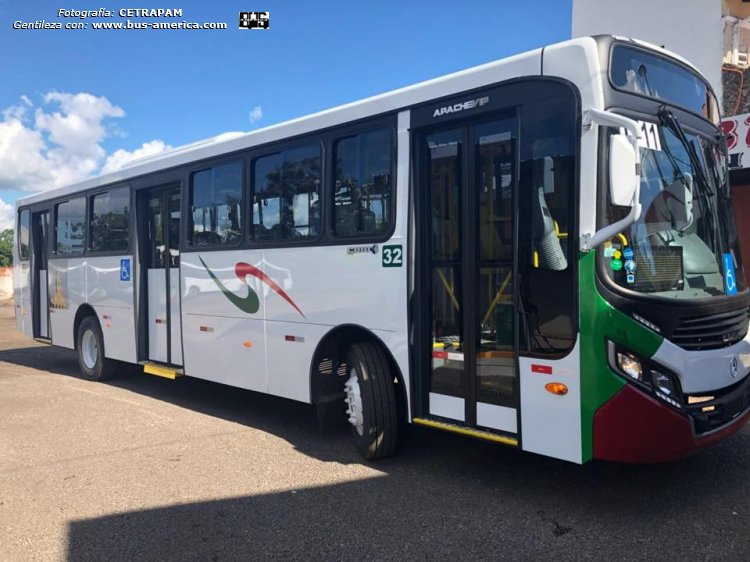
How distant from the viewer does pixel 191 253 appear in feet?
25.5

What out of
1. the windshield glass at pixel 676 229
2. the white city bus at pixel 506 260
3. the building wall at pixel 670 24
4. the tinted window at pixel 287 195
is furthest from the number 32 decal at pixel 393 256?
the building wall at pixel 670 24

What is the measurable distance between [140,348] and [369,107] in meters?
5.08

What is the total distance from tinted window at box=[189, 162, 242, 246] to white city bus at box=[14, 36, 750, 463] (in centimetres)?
3

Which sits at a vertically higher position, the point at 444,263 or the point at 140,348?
the point at 444,263

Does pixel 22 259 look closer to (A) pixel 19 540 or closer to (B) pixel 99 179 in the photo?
(B) pixel 99 179

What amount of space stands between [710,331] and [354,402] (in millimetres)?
2900

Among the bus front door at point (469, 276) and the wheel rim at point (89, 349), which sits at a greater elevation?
the bus front door at point (469, 276)

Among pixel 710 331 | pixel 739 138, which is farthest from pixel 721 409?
pixel 739 138

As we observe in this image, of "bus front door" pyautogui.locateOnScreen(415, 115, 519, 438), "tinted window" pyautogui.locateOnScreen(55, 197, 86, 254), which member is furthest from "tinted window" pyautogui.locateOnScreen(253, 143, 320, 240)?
"tinted window" pyautogui.locateOnScreen(55, 197, 86, 254)

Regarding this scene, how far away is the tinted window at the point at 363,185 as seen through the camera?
17.8ft

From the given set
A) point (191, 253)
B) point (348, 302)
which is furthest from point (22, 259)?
point (348, 302)

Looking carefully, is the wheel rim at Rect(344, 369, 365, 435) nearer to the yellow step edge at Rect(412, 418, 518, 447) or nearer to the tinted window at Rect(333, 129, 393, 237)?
the yellow step edge at Rect(412, 418, 518, 447)

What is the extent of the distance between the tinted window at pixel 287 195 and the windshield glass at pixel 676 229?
2898 mm

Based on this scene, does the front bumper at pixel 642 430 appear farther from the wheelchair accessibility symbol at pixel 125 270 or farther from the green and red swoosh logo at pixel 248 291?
the wheelchair accessibility symbol at pixel 125 270
